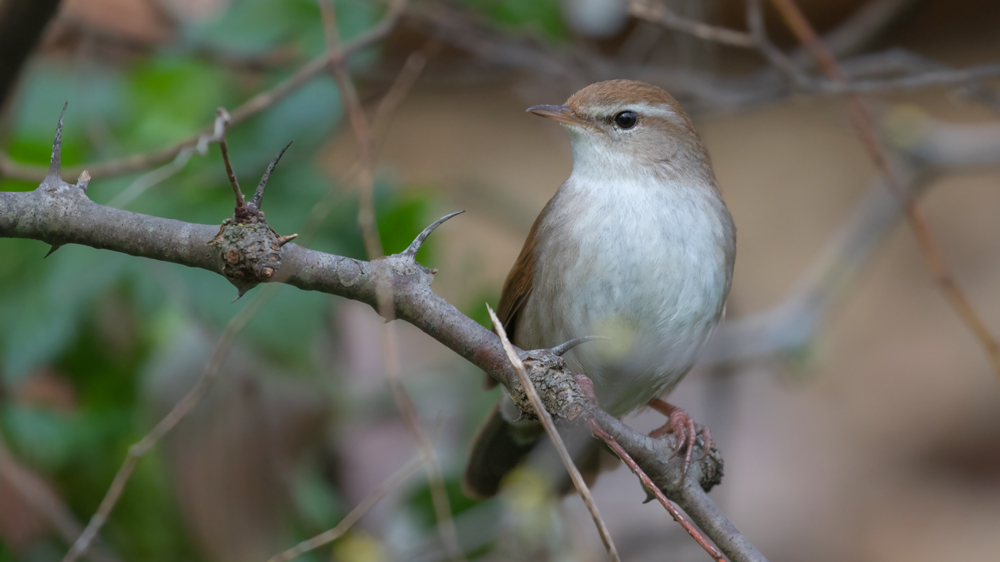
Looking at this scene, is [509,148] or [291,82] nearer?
[291,82]

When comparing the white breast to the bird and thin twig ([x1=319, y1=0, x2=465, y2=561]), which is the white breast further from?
thin twig ([x1=319, y1=0, x2=465, y2=561])

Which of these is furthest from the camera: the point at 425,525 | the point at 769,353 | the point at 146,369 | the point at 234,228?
the point at 769,353

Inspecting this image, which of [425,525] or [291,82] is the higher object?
[291,82]

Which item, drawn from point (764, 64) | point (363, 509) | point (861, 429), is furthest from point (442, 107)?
point (363, 509)

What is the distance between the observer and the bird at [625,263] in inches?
96.3

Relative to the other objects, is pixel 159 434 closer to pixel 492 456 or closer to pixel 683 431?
pixel 492 456

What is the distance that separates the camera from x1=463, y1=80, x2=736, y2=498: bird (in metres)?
2.45

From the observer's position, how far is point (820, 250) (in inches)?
244

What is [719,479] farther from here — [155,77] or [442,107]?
[442,107]

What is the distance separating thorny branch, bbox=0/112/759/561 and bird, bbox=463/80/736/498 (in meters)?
0.69

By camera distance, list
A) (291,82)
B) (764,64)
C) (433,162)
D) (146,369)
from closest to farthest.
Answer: (291,82)
(146,369)
(764,64)
(433,162)

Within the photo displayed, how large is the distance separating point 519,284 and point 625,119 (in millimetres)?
631

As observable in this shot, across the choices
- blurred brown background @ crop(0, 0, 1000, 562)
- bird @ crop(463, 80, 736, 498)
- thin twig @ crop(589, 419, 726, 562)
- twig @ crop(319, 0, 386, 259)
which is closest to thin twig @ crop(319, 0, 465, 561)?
twig @ crop(319, 0, 386, 259)

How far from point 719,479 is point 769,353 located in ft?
8.44
